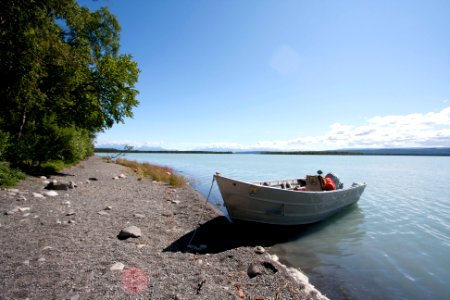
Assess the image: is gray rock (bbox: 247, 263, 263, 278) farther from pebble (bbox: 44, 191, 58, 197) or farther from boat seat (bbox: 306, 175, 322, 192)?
pebble (bbox: 44, 191, 58, 197)

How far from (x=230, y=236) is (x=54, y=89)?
48.5 feet

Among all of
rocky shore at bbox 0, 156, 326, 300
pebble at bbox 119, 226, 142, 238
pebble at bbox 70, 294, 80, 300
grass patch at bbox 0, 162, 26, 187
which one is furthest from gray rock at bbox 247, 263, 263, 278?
grass patch at bbox 0, 162, 26, 187

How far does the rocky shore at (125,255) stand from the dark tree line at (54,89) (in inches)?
193

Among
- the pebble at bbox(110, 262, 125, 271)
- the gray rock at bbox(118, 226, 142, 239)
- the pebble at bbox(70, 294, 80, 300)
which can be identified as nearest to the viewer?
the pebble at bbox(70, 294, 80, 300)

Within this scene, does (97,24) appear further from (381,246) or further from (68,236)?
(381,246)

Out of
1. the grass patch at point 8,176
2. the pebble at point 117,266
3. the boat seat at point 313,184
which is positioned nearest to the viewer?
the pebble at point 117,266

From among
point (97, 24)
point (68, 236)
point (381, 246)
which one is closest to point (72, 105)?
point (97, 24)

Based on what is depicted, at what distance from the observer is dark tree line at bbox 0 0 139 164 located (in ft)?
31.2

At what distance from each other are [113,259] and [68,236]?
186 centimetres

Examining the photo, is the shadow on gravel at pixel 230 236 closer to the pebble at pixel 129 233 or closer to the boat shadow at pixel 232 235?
the boat shadow at pixel 232 235

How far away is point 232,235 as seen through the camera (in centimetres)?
873

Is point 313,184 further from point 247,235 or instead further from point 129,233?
point 129,233

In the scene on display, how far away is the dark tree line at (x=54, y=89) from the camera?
9.52 m

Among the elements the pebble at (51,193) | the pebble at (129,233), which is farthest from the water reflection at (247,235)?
the pebble at (51,193)
